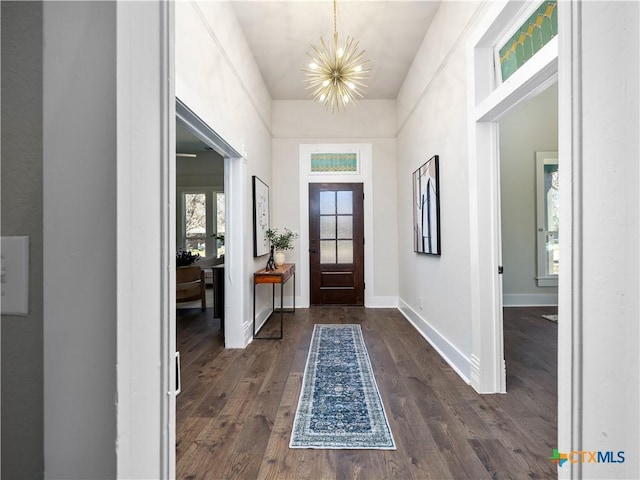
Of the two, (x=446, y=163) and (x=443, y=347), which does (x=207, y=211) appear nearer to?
(x=446, y=163)

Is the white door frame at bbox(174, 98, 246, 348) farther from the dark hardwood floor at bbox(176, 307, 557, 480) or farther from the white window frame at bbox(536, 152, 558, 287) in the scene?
the white window frame at bbox(536, 152, 558, 287)

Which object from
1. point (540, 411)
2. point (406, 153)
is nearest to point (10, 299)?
point (540, 411)

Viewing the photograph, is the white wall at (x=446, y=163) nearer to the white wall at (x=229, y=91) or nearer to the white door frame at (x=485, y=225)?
the white door frame at (x=485, y=225)

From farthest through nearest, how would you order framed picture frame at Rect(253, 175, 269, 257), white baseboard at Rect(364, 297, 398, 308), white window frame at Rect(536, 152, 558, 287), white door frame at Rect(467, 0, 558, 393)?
white baseboard at Rect(364, 297, 398, 308), white window frame at Rect(536, 152, 558, 287), framed picture frame at Rect(253, 175, 269, 257), white door frame at Rect(467, 0, 558, 393)

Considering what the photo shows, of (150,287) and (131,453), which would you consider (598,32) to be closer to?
(150,287)

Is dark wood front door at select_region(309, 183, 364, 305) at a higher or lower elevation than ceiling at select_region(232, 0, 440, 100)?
lower

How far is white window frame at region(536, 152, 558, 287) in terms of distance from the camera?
4.93 m

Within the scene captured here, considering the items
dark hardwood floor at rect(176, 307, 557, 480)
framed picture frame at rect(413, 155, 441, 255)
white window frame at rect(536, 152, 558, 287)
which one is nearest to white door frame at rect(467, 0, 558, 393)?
dark hardwood floor at rect(176, 307, 557, 480)

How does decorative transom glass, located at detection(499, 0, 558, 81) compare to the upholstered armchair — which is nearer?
decorative transom glass, located at detection(499, 0, 558, 81)

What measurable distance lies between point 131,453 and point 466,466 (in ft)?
5.42

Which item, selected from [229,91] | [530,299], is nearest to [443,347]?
[530,299]

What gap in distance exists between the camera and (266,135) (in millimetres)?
4668

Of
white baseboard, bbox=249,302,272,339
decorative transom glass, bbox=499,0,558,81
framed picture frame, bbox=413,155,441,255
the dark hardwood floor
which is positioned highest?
decorative transom glass, bbox=499,0,558,81

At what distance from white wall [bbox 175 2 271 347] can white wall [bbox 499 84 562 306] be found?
3.72 metres
